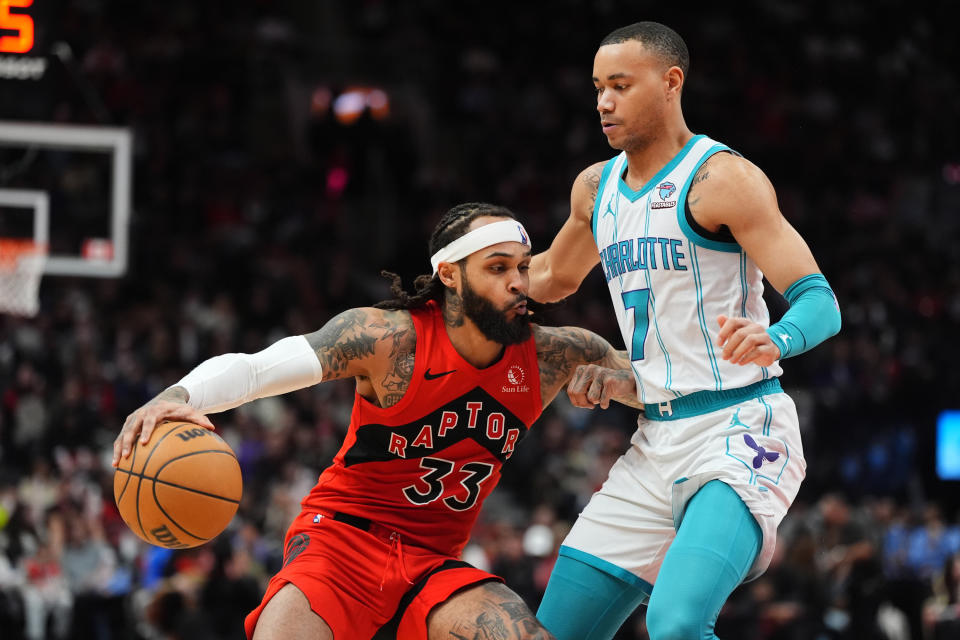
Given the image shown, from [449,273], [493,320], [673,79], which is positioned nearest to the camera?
[673,79]

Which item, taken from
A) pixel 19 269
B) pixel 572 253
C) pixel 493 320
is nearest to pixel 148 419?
pixel 493 320

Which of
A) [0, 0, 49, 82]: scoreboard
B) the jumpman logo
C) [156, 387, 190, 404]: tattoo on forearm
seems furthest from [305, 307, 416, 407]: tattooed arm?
[0, 0, 49, 82]: scoreboard

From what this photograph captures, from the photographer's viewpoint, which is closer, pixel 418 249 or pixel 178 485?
pixel 178 485

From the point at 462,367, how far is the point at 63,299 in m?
10.7

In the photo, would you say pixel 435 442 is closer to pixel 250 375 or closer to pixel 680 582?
pixel 250 375

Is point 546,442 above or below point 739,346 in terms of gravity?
below

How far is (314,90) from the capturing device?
65.4 ft

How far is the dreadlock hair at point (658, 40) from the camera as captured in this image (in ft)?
15.0

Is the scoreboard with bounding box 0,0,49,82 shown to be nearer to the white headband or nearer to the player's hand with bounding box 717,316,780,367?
the white headband

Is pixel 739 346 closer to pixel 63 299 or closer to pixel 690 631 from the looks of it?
pixel 690 631

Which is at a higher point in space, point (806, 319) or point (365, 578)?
point (806, 319)

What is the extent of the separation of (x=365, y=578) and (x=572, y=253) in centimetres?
160

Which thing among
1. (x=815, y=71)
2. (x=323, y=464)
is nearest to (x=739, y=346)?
(x=323, y=464)

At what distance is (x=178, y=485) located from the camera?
14.5ft
